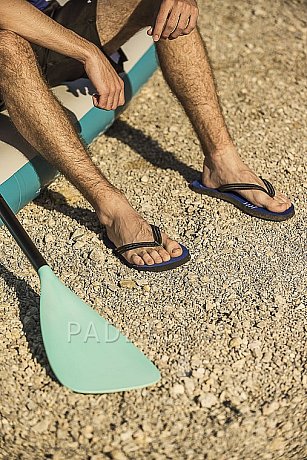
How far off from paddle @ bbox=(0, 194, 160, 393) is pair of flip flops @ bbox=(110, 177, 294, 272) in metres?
0.34

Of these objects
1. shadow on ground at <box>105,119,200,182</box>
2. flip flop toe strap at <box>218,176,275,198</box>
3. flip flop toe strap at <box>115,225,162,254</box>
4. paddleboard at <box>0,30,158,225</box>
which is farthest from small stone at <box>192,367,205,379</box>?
shadow on ground at <box>105,119,200,182</box>

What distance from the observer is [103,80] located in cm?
288

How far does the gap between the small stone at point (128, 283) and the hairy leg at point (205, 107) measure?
59 cm

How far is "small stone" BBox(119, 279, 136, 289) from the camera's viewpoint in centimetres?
286

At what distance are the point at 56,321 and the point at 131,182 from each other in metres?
0.98

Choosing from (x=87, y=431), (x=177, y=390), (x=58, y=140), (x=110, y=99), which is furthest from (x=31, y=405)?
(x=110, y=99)

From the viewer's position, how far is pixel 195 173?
3.47m

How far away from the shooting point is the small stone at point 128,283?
2.86 meters

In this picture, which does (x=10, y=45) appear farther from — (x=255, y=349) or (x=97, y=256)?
(x=255, y=349)

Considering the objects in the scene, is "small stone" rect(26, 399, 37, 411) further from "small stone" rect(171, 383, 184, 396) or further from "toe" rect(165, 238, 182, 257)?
"toe" rect(165, 238, 182, 257)

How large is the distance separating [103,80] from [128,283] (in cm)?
70

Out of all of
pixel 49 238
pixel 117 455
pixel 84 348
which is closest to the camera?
pixel 117 455

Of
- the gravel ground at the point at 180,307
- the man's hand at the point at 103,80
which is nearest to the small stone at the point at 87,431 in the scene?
the gravel ground at the point at 180,307

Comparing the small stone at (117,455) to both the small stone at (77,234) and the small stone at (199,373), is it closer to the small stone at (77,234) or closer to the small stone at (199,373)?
the small stone at (199,373)
